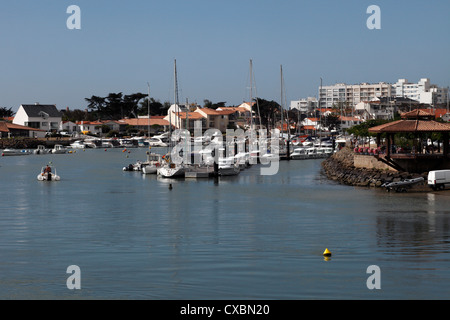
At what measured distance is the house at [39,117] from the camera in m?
160

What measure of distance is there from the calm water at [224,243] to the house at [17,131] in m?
100.0

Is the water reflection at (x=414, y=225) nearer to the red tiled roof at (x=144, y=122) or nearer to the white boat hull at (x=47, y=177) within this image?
the white boat hull at (x=47, y=177)

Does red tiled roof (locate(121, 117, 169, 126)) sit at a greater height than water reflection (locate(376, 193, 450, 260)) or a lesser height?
greater

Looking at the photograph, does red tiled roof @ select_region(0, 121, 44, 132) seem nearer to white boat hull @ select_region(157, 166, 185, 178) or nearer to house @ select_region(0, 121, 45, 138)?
house @ select_region(0, 121, 45, 138)

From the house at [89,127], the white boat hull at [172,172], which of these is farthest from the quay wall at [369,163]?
the house at [89,127]

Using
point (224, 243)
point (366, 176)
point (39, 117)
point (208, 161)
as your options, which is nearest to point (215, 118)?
point (39, 117)

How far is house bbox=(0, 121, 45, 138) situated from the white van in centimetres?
11913

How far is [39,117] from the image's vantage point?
162 m

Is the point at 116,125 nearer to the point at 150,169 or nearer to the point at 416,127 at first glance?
the point at 150,169

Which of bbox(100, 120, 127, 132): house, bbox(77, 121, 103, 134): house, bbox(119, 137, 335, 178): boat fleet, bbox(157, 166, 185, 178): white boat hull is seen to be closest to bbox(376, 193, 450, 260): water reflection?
bbox(119, 137, 335, 178): boat fleet

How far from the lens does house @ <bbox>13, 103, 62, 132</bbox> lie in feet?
526

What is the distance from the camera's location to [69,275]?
2292cm
